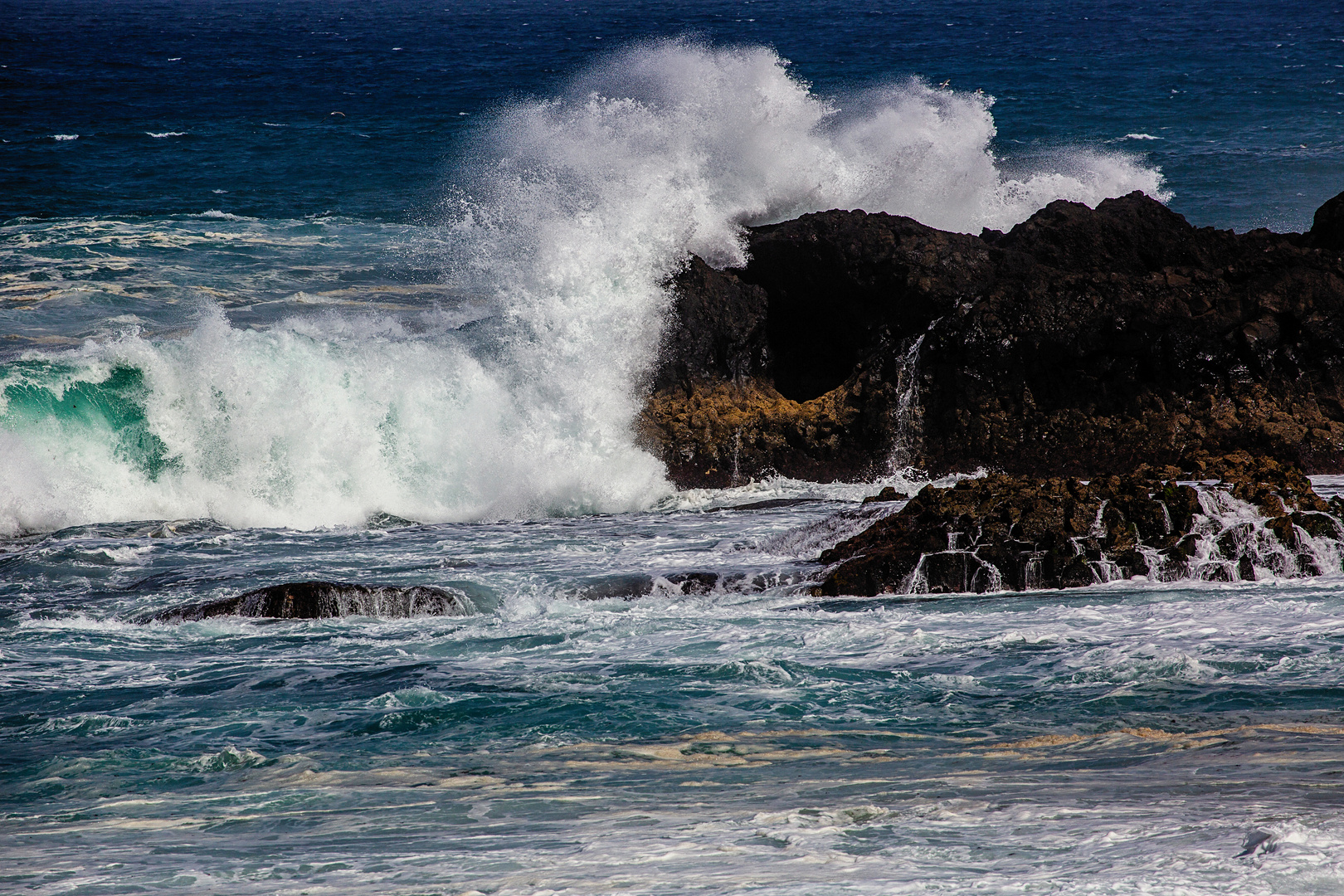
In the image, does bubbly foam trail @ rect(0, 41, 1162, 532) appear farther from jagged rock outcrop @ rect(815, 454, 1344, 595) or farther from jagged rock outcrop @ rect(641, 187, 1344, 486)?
jagged rock outcrop @ rect(815, 454, 1344, 595)

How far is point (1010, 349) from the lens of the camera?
10281 millimetres

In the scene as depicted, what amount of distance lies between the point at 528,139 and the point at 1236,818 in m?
13.4

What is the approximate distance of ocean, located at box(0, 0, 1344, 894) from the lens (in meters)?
3.95

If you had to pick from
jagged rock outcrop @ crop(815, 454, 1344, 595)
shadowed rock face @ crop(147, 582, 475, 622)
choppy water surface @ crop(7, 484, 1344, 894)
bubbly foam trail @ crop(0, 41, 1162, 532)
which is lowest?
choppy water surface @ crop(7, 484, 1344, 894)

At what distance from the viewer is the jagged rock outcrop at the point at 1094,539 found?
23.7ft

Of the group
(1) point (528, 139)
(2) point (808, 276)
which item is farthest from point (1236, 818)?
(1) point (528, 139)

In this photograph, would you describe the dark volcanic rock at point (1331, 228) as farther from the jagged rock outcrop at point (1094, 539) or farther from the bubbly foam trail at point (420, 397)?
the bubbly foam trail at point (420, 397)

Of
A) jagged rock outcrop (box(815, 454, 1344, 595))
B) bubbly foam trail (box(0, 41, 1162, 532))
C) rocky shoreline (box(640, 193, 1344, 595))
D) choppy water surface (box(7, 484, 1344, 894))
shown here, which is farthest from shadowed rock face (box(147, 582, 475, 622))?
rocky shoreline (box(640, 193, 1344, 595))

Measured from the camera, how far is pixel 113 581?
798cm

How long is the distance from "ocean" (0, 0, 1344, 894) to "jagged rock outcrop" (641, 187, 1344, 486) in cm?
40

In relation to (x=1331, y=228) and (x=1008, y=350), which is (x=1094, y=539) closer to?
(x=1008, y=350)

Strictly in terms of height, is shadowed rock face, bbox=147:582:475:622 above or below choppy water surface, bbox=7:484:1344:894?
above

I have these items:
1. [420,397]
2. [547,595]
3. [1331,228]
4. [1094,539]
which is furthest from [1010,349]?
[420,397]

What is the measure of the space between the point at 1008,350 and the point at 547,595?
15.5 ft
